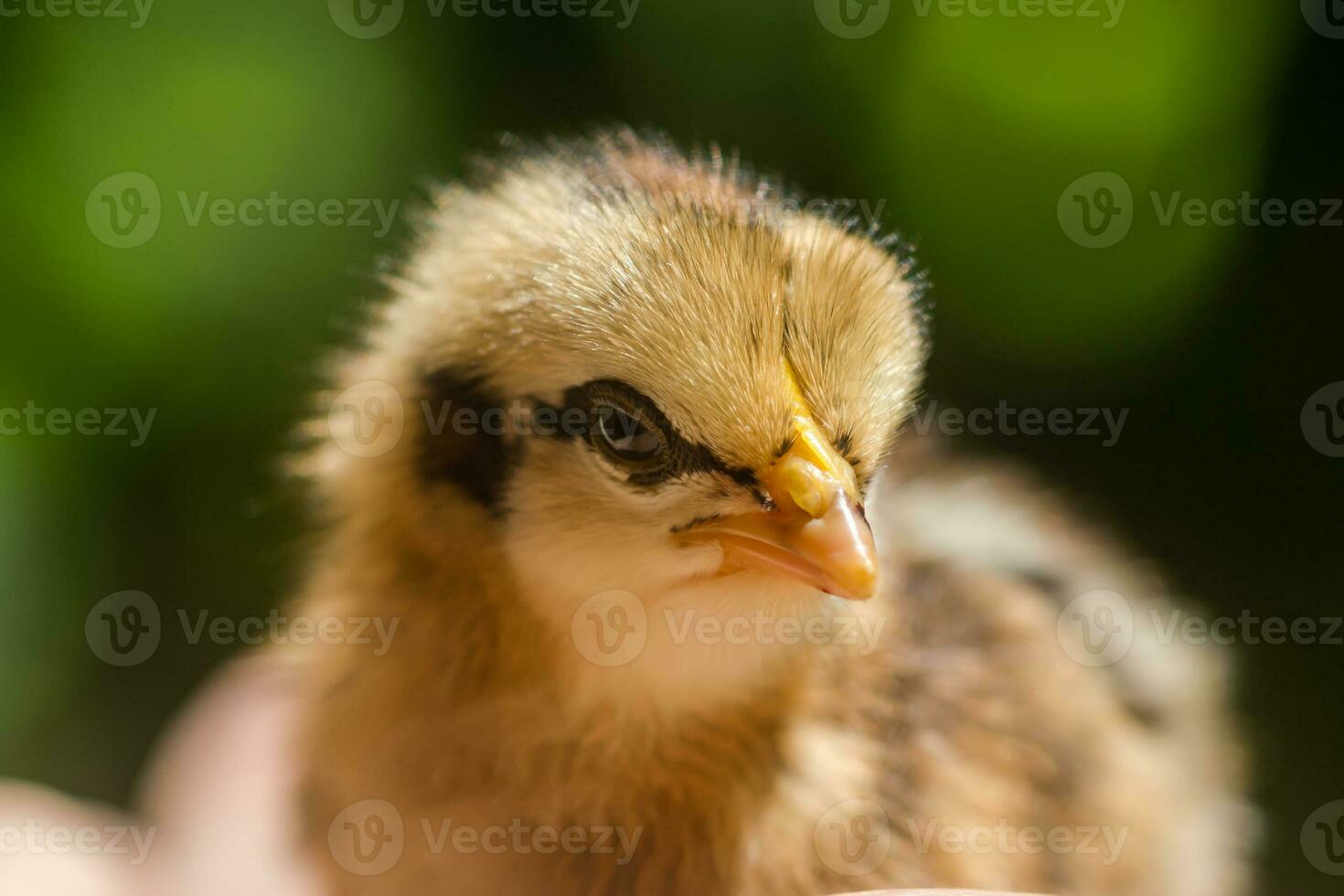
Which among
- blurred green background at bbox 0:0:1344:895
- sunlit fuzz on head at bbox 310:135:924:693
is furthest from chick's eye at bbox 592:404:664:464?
blurred green background at bbox 0:0:1344:895

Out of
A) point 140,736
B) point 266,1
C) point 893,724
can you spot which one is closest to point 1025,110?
point 893,724

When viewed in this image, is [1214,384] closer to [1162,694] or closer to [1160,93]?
[1160,93]

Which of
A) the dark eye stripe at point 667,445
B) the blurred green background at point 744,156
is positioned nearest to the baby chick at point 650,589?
the dark eye stripe at point 667,445

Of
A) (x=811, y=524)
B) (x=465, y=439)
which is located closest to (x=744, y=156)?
(x=465, y=439)

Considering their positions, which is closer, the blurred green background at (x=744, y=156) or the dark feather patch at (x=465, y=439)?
the dark feather patch at (x=465, y=439)

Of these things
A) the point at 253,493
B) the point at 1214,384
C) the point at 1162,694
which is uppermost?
the point at 1214,384

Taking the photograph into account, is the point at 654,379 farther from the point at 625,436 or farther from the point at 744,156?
the point at 744,156

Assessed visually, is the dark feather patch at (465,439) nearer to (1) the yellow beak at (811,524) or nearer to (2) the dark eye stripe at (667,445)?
(2) the dark eye stripe at (667,445)
